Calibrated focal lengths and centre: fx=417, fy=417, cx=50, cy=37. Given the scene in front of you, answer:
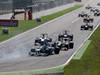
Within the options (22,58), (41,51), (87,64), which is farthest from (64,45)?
(87,64)

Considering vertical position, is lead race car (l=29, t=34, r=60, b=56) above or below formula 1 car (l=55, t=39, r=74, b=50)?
above

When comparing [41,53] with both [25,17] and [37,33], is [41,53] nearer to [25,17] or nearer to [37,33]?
[37,33]

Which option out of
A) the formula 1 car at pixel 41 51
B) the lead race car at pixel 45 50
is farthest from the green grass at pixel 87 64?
the formula 1 car at pixel 41 51

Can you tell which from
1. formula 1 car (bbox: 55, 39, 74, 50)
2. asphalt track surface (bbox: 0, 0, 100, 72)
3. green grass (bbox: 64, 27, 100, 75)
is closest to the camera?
green grass (bbox: 64, 27, 100, 75)

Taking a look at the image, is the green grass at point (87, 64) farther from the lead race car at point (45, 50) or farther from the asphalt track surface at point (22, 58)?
the lead race car at point (45, 50)

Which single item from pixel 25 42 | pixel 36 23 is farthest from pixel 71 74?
pixel 36 23

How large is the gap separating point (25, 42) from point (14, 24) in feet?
43.6

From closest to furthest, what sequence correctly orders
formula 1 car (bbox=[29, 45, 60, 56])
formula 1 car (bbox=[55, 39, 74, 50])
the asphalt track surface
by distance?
the asphalt track surface → formula 1 car (bbox=[29, 45, 60, 56]) → formula 1 car (bbox=[55, 39, 74, 50])

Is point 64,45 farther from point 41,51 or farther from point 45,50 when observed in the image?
point 41,51

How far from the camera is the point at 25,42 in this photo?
61.0m

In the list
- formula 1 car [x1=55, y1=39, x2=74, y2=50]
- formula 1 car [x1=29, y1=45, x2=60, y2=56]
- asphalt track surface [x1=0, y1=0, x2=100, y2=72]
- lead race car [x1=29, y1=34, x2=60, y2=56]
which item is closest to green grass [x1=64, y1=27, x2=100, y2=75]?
asphalt track surface [x1=0, y1=0, x2=100, y2=72]

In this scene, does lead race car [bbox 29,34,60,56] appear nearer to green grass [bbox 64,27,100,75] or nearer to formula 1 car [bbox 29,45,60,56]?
formula 1 car [bbox 29,45,60,56]

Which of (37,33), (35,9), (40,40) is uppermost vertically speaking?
(40,40)

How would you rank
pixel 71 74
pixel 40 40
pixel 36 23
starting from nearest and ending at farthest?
pixel 71 74 < pixel 40 40 < pixel 36 23
